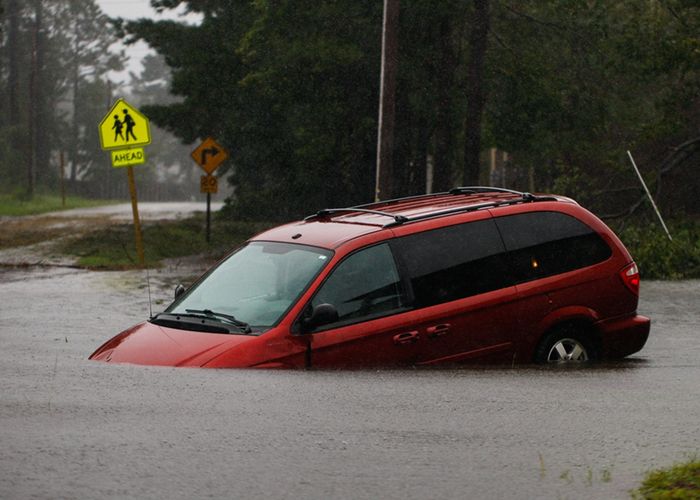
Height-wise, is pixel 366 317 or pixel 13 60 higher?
pixel 13 60

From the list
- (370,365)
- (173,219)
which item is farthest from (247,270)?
(173,219)

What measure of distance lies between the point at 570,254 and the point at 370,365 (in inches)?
86.3

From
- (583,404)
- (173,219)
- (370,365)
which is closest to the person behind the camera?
(583,404)

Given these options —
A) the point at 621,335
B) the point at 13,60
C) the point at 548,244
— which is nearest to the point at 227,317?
the point at 548,244

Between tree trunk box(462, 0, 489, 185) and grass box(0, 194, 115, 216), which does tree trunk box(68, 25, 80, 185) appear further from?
tree trunk box(462, 0, 489, 185)

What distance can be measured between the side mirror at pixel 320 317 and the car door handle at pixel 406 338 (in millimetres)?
560

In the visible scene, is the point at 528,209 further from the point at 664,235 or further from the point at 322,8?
the point at 322,8

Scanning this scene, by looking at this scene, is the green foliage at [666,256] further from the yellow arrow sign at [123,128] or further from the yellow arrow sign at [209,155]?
the yellow arrow sign at [209,155]

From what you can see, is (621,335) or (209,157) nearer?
(621,335)

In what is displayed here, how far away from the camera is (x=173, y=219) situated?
4634cm

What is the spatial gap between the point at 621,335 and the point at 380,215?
231 centimetres

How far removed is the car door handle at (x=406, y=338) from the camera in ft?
33.1

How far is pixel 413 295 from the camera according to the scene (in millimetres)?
10250

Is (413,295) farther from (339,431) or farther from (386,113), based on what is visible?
(386,113)
